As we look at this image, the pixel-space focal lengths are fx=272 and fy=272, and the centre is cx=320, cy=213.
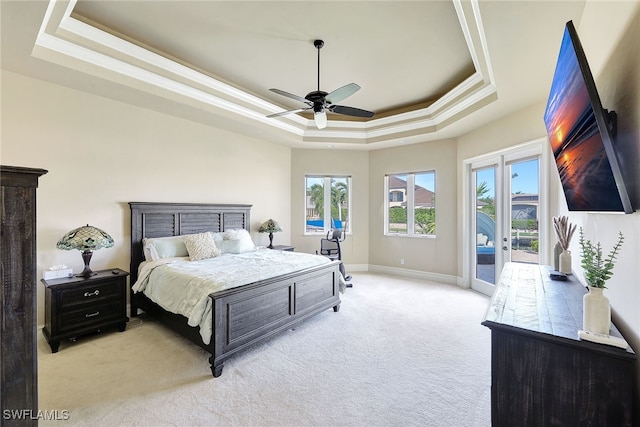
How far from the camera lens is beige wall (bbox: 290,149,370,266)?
6152 mm

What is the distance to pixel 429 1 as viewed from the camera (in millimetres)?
2434

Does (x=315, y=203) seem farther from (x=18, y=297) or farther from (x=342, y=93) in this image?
(x=18, y=297)

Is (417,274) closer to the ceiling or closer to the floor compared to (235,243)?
closer to the floor

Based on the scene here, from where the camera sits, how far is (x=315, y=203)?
6.33 metres

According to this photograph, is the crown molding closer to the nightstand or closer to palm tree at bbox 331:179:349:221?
palm tree at bbox 331:179:349:221

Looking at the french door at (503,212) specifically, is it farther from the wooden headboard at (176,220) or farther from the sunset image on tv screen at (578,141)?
the wooden headboard at (176,220)

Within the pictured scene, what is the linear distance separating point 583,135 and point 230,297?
2705mm

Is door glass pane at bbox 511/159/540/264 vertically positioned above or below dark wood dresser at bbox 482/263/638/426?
above

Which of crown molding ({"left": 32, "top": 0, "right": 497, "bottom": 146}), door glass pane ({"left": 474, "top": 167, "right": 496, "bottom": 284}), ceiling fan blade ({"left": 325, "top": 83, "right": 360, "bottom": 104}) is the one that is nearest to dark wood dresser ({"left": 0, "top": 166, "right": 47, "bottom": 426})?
crown molding ({"left": 32, "top": 0, "right": 497, "bottom": 146})

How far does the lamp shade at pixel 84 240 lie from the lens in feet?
9.46

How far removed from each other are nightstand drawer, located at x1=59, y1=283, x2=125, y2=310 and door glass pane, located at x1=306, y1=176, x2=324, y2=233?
3847mm

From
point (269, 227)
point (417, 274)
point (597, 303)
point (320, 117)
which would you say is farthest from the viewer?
point (417, 274)

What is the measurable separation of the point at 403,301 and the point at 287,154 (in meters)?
3.81

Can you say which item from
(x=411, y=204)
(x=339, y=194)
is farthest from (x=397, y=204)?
(x=339, y=194)
